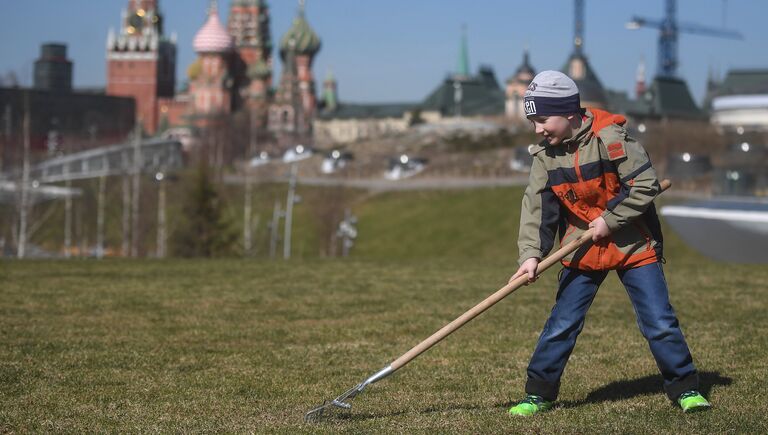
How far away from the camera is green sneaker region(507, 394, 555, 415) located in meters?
6.35

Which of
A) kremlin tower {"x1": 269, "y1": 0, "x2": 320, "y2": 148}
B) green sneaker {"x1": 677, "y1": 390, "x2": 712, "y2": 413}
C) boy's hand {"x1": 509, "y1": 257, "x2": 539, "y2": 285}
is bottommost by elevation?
green sneaker {"x1": 677, "y1": 390, "x2": 712, "y2": 413}

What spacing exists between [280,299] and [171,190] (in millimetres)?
56067

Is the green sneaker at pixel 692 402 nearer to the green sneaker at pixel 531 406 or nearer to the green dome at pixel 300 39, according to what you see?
the green sneaker at pixel 531 406

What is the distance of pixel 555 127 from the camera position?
6.38 metres

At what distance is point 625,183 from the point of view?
20.8ft

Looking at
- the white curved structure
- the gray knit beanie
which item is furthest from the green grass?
the white curved structure

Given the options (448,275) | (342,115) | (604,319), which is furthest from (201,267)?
(342,115)

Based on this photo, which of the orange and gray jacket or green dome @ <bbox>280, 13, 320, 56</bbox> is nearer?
the orange and gray jacket

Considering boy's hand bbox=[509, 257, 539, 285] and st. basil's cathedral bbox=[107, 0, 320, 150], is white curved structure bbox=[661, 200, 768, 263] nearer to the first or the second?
boy's hand bbox=[509, 257, 539, 285]

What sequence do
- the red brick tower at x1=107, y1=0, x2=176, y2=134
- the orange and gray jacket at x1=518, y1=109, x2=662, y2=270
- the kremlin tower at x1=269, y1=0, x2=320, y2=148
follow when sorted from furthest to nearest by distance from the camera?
the red brick tower at x1=107, y1=0, x2=176, y2=134 < the kremlin tower at x1=269, y1=0, x2=320, y2=148 < the orange and gray jacket at x1=518, y1=109, x2=662, y2=270

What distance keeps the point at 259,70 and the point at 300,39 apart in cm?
730

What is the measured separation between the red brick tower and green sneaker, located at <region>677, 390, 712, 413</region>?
15092 centimetres

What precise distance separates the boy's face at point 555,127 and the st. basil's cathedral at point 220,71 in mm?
112821

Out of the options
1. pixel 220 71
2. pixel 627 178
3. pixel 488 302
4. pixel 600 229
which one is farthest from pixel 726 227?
pixel 220 71
